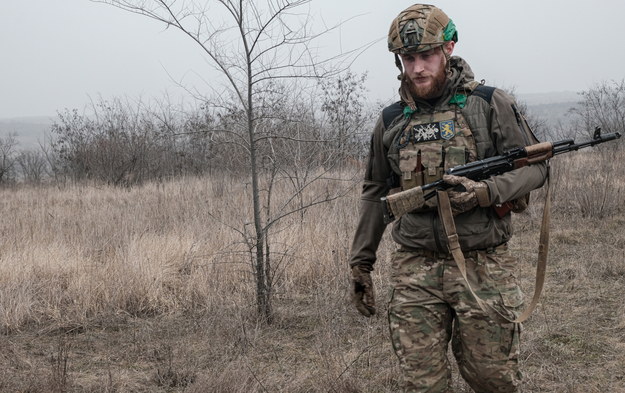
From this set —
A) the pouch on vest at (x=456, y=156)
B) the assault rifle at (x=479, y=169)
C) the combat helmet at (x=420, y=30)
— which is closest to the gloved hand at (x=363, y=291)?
the assault rifle at (x=479, y=169)

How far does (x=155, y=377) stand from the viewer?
3.63m

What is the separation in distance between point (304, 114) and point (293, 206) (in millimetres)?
2510

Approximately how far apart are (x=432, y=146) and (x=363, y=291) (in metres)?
0.69

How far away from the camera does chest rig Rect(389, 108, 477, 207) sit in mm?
2443

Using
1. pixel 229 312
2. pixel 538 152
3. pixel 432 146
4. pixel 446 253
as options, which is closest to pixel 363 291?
pixel 446 253

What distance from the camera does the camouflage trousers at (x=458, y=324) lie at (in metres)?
2.37

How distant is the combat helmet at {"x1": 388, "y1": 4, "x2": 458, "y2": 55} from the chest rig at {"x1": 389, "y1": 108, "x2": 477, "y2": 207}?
0.88ft

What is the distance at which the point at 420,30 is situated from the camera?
95.6 inches

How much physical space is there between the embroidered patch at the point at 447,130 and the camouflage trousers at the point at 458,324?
1.49 ft

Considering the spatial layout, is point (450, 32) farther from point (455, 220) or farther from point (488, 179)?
point (455, 220)

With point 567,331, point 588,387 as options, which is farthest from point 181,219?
point 588,387

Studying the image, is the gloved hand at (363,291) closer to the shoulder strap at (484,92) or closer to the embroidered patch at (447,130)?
the embroidered patch at (447,130)

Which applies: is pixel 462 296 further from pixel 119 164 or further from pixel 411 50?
pixel 119 164

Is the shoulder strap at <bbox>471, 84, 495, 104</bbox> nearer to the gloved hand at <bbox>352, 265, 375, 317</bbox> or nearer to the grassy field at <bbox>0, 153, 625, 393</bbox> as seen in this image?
the gloved hand at <bbox>352, 265, 375, 317</bbox>
